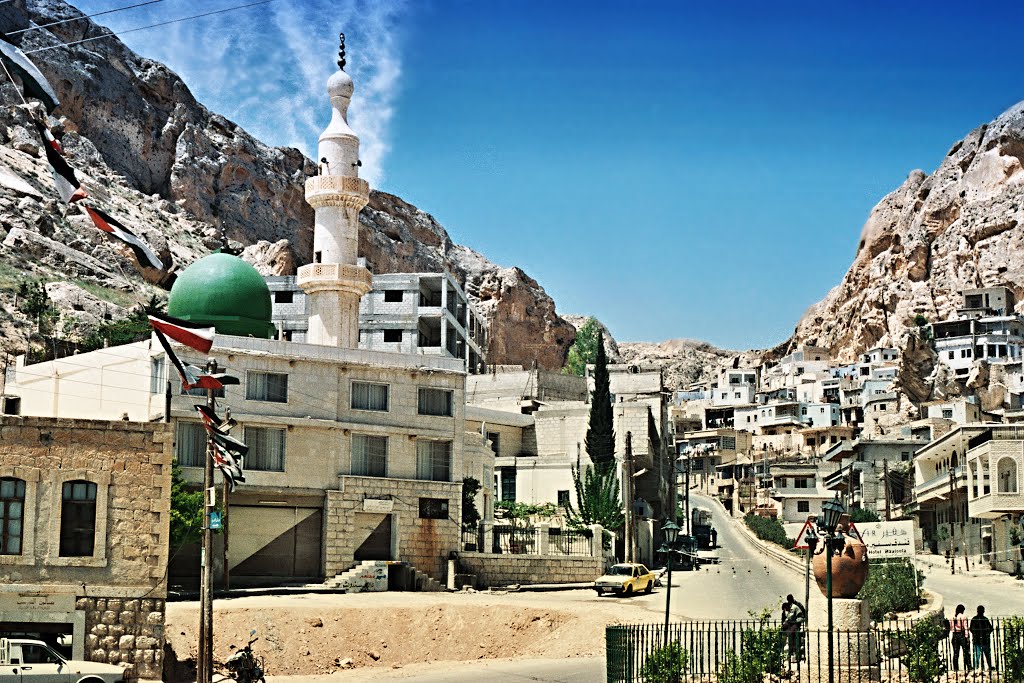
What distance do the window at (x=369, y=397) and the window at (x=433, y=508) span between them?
344cm

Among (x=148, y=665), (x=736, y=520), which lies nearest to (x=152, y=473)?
(x=148, y=665)

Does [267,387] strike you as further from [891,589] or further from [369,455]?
[891,589]

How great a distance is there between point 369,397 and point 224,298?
6.31 m

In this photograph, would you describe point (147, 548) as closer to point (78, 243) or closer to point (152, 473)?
point (152, 473)

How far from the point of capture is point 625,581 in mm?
41375

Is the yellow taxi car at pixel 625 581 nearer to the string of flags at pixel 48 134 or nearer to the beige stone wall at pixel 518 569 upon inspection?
the beige stone wall at pixel 518 569

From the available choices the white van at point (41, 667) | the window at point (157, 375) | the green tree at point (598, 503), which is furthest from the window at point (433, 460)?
the white van at point (41, 667)

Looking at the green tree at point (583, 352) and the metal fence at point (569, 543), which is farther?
the green tree at point (583, 352)

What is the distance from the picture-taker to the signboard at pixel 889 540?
2191cm

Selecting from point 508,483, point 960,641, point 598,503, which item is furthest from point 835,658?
point 508,483

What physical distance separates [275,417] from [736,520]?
53.7 m

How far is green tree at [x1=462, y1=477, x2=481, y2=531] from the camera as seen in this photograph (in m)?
46.3

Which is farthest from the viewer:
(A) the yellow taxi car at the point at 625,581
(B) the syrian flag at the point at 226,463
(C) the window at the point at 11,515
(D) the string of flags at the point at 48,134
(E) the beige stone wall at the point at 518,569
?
(E) the beige stone wall at the point at 518,569

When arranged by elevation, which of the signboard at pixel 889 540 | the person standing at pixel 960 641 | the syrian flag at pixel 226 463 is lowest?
the person standing at pixel 960 641
